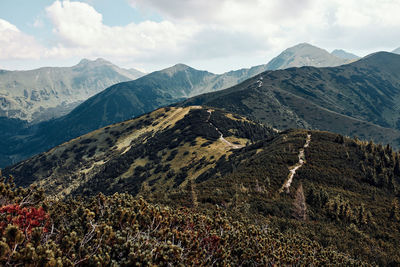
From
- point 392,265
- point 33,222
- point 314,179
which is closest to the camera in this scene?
point 33,222

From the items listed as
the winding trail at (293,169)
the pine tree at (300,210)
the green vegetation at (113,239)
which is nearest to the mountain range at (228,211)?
the green vegetation at (113,239)

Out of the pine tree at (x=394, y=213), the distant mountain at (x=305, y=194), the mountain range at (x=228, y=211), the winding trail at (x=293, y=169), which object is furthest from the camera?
the winding trail at (x=293, y=169)

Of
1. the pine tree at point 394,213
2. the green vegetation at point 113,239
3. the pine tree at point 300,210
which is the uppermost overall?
the green vegetation at point 113,239

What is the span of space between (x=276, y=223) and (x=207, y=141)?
134 meters

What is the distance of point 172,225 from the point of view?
112ft

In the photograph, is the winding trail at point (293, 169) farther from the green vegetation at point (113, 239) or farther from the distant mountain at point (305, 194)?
the green vegetation at point (113, 239)

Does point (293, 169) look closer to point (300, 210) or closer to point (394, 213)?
point (300, 210)

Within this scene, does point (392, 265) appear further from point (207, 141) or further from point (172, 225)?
point (207, 141)

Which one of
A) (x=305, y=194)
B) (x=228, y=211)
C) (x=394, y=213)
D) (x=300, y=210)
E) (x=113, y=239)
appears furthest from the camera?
(x=305, y=194)

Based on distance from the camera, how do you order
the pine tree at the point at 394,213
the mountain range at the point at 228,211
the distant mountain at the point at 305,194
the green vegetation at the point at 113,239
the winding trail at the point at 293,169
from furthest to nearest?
the winding trail at the point at 293,169 < the pine tree at the point at 394,213 < the distant mountain at the point at 305,194 < the mountain range at the point at 228,211 < the green vegetation at the point at 113,239

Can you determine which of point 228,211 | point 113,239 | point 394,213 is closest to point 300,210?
point 228,211

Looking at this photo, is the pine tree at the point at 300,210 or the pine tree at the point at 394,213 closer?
the pine tree at the point at 300,210

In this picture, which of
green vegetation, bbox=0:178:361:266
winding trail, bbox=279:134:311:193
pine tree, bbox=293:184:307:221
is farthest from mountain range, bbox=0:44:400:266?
winding trail, bbox=279:134:311:193

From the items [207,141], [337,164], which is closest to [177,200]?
[337,164]
